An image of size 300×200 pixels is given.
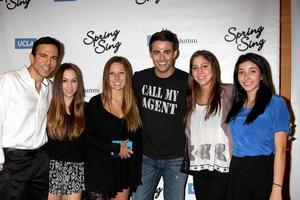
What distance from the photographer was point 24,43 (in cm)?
348

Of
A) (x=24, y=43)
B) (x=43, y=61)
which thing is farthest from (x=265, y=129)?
(x=24, y=43)

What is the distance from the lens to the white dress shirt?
7.45 feet

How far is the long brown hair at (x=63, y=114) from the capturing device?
235 centimetres

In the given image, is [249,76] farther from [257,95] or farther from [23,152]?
[23,152]

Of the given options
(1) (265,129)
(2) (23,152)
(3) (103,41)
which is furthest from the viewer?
(3) (103,41)

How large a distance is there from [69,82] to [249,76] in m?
1.45

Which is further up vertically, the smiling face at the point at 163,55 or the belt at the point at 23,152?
the smiling face at the point at 163,55

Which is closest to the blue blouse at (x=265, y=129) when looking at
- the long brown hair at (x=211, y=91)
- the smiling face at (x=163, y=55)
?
the long brown hair at (x=211, y=91)

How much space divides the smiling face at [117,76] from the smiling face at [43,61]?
509mm

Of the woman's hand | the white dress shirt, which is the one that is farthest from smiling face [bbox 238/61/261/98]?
the white dress shirt

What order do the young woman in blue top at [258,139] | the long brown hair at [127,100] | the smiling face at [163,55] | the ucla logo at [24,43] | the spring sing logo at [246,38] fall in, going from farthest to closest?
the ucla logo at [24,43] → the spring sing logo at [246,38] → the smiling face at [163,55] → the long brown hair at [127,100] → the young woman in blue top at [258,139]

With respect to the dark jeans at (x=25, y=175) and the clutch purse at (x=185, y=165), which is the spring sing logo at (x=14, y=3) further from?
the clutch purse at (x=185, y=165)

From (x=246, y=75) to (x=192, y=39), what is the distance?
128 cm

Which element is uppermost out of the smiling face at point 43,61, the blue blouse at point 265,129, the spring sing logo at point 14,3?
the spring sing logo at point 14,3
